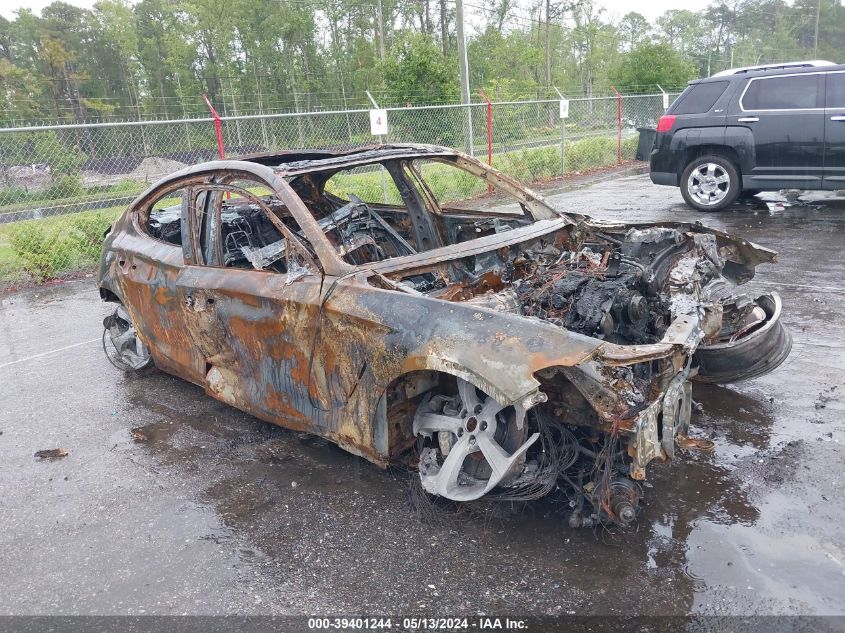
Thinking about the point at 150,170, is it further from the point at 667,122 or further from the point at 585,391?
the point at 585,391

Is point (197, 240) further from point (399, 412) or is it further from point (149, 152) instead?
point (149, 152)

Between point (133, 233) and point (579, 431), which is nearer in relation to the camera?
point (579, 431)

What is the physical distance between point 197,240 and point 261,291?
0.81 meters

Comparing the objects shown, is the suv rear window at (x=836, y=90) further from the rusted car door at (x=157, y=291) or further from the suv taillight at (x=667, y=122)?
the rusted car door at (x=157, y=291)

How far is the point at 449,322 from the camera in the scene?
2.95 metres

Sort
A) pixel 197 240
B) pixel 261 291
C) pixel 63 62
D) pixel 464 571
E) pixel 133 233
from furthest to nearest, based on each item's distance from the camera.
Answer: pixel 63 62 < pixel 133 233 < pixel 197 240 < pixel 261 291 < pixel 464 571

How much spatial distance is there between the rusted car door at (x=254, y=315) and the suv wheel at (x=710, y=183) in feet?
27.0

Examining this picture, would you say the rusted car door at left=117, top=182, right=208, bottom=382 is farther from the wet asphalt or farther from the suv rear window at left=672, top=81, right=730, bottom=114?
the suv rear window at left=672, top=81, right=730, bottom=114

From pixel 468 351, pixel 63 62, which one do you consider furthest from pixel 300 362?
pixel 63 62

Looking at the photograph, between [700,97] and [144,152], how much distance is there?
30.6ft

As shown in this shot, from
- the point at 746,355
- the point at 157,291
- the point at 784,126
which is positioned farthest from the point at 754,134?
the point at 157,291

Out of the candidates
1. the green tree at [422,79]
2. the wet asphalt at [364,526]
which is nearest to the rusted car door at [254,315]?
the wet asphalt at [364,526]

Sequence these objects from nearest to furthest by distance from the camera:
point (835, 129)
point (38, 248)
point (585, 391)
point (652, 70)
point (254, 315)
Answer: point (585, 391)
point (254, 315)
point (835, 129)
point (38, 248)
point (652, 70)

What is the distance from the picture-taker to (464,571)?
2.90 m
